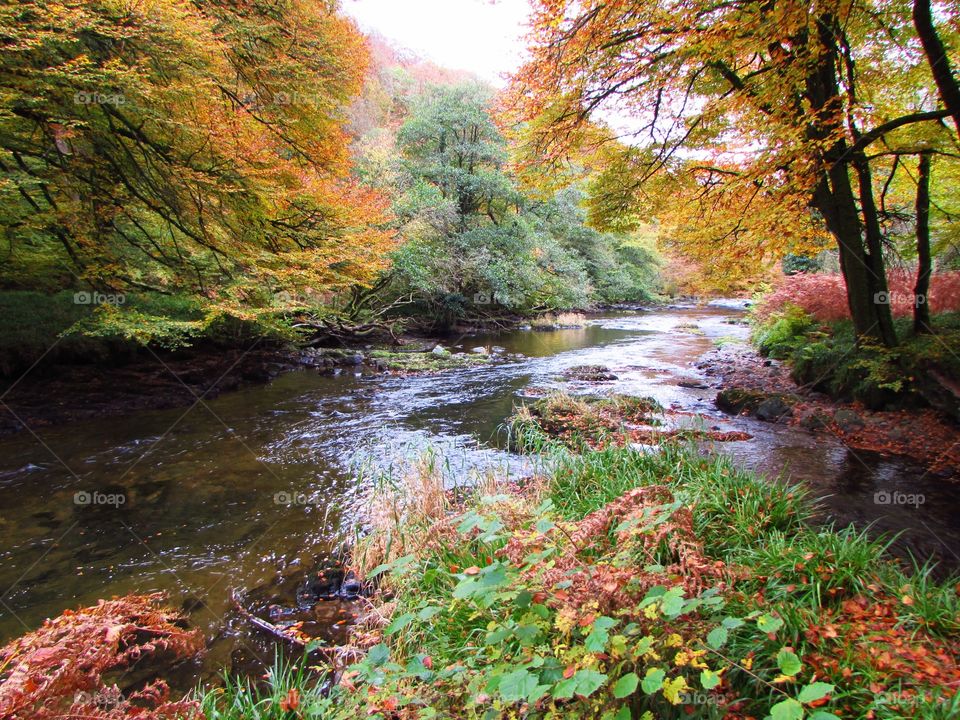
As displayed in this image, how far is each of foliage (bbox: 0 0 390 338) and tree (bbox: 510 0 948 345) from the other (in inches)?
182

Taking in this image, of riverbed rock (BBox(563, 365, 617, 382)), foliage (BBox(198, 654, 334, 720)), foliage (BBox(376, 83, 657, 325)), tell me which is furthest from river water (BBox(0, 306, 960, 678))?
foliage (BBox(376, 83, 657, 325))

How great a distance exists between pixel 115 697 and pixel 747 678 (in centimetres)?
315

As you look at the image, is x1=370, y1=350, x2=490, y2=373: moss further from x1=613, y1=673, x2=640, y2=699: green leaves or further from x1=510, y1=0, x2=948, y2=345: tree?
x1=613, y1=673, x2=640, y2=699: green leaves

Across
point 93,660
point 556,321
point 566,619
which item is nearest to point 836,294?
point 566,619

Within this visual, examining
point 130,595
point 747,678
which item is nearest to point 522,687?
point 747,678

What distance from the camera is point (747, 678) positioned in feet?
6.43

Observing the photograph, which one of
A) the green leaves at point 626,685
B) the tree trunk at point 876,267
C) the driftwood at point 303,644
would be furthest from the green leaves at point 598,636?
the tree trunk at point 876,267

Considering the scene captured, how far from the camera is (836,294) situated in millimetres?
10648

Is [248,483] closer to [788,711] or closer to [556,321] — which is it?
[788,711]

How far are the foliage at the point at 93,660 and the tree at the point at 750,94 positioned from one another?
7071 millimetres

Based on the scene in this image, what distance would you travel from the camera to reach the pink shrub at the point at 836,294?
8453 millimetres

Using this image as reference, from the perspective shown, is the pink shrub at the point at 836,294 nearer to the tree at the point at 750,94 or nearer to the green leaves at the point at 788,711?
the tree at the point at 750,94

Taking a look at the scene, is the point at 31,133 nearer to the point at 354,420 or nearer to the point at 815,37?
the point at 354,420

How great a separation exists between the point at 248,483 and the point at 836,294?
42.8 feet
